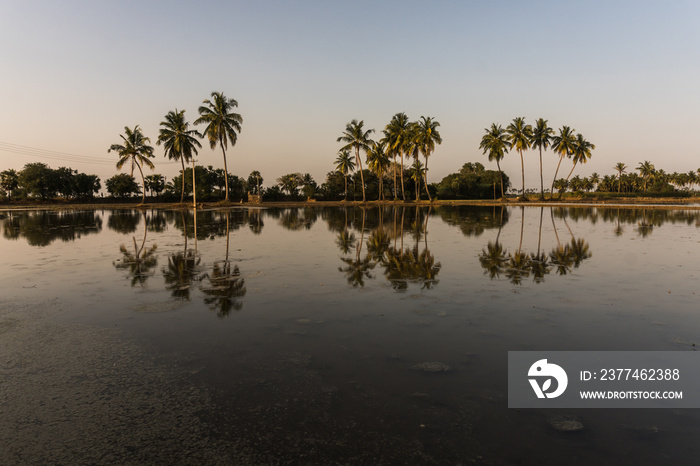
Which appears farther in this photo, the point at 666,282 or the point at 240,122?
the point at 240,122

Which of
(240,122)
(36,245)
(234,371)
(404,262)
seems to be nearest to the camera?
(234,371)

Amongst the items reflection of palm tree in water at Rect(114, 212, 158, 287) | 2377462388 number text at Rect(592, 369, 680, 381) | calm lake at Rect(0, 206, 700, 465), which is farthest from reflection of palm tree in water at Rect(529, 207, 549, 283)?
reflection of palm tree in water at Rect(114, 212, 158, 287)

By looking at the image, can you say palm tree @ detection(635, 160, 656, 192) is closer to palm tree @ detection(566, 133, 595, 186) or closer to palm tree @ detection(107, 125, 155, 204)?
palm tree @ detection(566, 133, 595, 186)

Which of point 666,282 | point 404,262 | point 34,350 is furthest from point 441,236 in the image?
point 34,350

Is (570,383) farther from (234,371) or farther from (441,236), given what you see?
(441,236)

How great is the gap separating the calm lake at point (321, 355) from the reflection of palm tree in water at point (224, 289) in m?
0.05

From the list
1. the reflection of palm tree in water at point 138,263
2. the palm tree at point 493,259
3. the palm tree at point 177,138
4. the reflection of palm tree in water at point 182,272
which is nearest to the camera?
the reflection of palm tree in water at point 182,272

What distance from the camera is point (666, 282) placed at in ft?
31.0

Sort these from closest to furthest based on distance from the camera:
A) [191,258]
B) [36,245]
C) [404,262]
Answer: [404,262], [191,258], [36,245]

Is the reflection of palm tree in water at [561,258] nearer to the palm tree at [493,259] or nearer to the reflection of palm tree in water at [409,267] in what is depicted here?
the palm tree at [493,259]

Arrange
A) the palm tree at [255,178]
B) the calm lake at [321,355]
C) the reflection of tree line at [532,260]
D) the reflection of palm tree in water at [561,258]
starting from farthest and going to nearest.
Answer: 1. the palm tree at [255,178]
2. the reflection of palm tree in water at [561,258]
3. the reflection of tree line at [532,260]
4. the calm lake at [321,355]

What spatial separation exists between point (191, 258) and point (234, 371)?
9136 mm

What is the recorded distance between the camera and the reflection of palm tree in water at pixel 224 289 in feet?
25.0

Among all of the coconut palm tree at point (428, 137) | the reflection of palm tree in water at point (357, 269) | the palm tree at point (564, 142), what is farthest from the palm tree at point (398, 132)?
the reflection of palm tree in water at point (357, 269)
